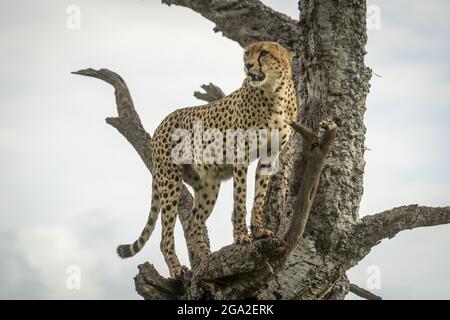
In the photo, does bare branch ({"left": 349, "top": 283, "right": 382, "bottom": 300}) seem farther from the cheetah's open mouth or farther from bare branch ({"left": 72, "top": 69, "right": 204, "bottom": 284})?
the cheetah's open mouth

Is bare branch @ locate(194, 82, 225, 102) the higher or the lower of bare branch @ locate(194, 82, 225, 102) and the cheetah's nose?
the higher

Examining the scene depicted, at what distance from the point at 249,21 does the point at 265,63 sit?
285 centimetres

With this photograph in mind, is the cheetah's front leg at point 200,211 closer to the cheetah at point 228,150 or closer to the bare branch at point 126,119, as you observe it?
the cheetah at point 228,150

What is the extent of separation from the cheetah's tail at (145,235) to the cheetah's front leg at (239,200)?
5.68 ft

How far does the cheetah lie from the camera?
8.73 m

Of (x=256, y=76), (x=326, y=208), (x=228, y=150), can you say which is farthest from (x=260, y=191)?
(x=256, y=76)

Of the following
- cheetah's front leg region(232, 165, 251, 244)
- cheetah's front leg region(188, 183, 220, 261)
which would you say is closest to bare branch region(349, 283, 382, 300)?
cheetah's front leg region(188, 183, 220, 261)

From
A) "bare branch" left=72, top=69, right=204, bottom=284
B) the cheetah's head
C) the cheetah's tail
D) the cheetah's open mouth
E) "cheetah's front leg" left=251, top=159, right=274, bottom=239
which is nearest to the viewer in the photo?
"cheetah's front leg" left=251, top=159, right=274, bottom=239

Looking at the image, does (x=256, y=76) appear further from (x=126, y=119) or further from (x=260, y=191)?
(x=126, y=119)

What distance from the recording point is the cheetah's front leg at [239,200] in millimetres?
8734

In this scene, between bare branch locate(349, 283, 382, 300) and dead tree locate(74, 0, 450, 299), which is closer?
dead tree locate(74, 0, 450, 299)
